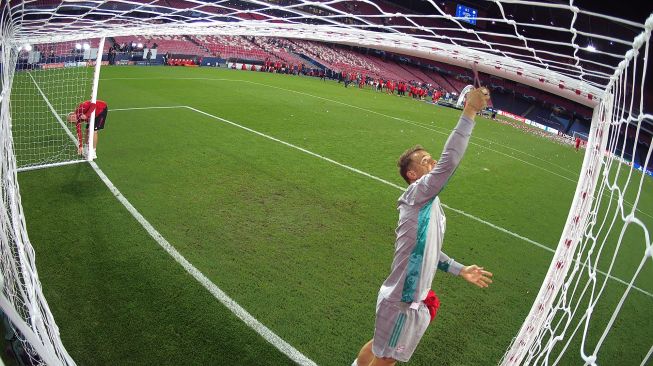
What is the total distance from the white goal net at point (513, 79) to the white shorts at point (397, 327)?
812mm

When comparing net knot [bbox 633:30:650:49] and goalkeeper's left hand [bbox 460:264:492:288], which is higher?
net knot [bbox 633:30:650:49]

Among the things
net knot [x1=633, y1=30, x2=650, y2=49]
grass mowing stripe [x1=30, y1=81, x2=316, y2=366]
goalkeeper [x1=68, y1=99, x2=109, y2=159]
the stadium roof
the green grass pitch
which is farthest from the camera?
goalkeeper [x1=68, y1=99, x2=109, y2=159]

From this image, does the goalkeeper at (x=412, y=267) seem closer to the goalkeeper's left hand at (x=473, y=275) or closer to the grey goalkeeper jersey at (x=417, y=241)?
the grey goalkeeper jersey at (x=417, y=241)

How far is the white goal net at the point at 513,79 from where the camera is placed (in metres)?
2.35

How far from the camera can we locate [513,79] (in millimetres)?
3545

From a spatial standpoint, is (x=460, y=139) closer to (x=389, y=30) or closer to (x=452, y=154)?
(x=452, y=154)

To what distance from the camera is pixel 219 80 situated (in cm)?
1956

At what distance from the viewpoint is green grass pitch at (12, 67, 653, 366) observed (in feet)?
11.1

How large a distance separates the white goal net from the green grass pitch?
254 millimetres

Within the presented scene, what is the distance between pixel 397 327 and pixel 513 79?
250 cm

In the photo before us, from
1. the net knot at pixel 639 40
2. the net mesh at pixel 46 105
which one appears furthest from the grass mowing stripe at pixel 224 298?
the net knot at pixel 639 40

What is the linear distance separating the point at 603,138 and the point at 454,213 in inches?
149

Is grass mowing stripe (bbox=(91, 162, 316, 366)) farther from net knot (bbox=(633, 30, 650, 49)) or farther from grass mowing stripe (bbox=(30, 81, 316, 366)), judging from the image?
net knot (bbox=(633, 30, 650, 49))

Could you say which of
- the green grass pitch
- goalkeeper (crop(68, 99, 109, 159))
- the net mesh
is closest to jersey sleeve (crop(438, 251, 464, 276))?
the green grass pitch
